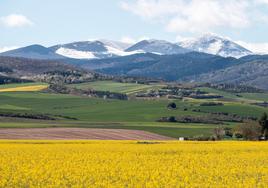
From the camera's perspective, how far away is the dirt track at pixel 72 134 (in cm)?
7462

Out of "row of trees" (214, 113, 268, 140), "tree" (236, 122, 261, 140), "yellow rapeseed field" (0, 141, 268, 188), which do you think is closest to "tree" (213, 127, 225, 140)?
"row of trees" (214, 113, 268, 140)

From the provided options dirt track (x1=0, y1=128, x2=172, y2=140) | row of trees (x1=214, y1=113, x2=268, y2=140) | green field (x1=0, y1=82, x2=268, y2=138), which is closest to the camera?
dirt track (x1=0, y1=128, x2=172, y2=140)

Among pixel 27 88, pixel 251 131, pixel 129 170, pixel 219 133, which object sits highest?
pixel 27 88

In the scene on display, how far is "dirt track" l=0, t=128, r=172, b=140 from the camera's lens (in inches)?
2938

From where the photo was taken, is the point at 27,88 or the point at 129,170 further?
the point at 27,88

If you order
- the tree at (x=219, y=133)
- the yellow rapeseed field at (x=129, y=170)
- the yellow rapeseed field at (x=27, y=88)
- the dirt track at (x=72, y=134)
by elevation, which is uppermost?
the yellow rapeseed field at (x=27, y=88)

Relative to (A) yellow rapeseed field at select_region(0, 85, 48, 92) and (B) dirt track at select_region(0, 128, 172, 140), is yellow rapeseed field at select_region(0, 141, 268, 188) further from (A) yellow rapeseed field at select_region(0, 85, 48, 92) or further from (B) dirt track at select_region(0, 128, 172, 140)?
(A) yellow rapeseed field at select_region(0, 85, 48, 92)

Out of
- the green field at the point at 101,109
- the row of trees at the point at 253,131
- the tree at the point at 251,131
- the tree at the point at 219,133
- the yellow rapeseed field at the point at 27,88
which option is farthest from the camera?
the yellow rapeseed field at the point at 27,88

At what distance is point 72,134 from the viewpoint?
79562 mm

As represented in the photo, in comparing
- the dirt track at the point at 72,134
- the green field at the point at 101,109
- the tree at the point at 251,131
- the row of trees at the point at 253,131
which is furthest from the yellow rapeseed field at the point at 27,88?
the dirt track at the point at 72,134

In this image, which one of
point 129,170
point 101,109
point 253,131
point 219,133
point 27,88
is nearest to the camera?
point 129,170

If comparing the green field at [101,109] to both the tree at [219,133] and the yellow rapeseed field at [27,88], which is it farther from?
the yellow rapeseed field at [27,88]

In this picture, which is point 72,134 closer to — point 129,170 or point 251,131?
point 251,131

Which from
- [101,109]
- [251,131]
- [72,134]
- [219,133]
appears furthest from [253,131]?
[101,109]
